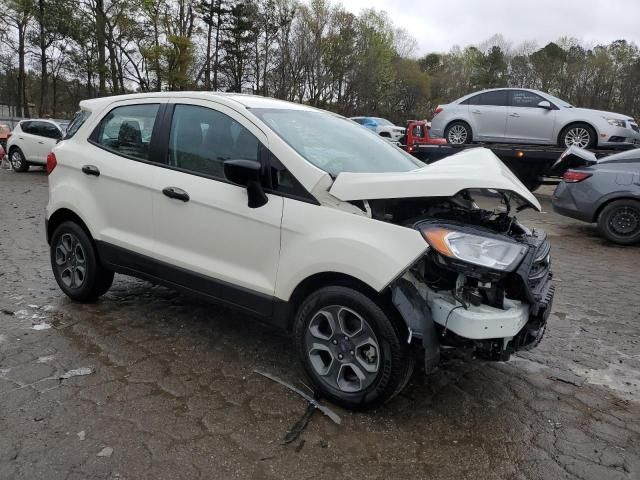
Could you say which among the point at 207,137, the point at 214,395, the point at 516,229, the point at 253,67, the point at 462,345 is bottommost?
the point at 214,395

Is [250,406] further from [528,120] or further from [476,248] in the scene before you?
[528,120]

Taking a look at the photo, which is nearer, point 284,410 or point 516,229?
point 284,410

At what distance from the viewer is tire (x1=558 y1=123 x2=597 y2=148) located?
10859 mm

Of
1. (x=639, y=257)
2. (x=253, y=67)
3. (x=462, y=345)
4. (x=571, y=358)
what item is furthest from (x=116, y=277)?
(x=253, y=67)

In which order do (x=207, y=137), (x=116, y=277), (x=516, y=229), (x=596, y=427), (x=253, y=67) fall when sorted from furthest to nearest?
(x=253, y=67) → (x=116, y=277) → (x=207, y=137) → (x=516, y=229) → (x=596, y=427)

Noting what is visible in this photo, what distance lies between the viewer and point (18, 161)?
16500 mm

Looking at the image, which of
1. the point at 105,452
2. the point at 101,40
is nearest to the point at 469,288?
the point at 105,452

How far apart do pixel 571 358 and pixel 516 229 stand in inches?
51.9

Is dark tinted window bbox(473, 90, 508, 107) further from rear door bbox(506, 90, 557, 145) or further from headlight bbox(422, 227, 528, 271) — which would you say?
headlight bbox(422, 227, 528, 271)

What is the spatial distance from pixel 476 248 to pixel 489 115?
10.0m

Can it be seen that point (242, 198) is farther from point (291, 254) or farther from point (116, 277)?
point (116, 277)

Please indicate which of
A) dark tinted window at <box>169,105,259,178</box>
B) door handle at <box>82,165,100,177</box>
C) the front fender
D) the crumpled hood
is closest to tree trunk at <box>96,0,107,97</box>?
door handle at <box>82,165,100,177</box>

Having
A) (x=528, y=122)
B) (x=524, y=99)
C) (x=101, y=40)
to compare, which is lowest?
(x=528, y=122)

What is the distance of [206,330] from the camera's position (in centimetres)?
404
